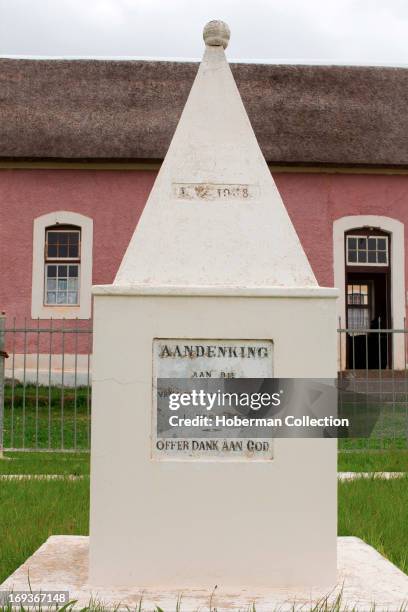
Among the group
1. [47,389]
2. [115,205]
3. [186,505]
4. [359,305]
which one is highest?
[115,205]

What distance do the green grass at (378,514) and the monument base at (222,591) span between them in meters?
0.42

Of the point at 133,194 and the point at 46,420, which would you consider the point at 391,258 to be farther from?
the point at 46,420

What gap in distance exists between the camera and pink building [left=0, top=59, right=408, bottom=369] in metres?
16.0

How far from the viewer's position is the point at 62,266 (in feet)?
53.1

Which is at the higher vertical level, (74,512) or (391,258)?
(391,258)

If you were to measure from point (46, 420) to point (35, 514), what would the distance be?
6302 mm

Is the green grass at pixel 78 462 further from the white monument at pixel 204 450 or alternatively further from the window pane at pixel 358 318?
the window pane at pixel 358 318

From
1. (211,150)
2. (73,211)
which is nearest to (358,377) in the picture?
(73,211)

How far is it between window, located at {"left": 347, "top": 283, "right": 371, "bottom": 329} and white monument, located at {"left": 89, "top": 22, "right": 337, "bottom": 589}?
13349 millimetres

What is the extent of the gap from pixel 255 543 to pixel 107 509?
0.81m

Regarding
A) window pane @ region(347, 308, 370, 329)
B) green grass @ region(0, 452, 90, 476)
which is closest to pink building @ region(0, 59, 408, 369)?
window pane @ region(347, 308, 370, 329)

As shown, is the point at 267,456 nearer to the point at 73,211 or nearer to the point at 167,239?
the point at 167,239

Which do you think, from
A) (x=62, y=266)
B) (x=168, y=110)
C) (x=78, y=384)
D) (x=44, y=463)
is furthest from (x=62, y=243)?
(x=44, y=463)

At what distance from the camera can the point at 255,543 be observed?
13.4ft
